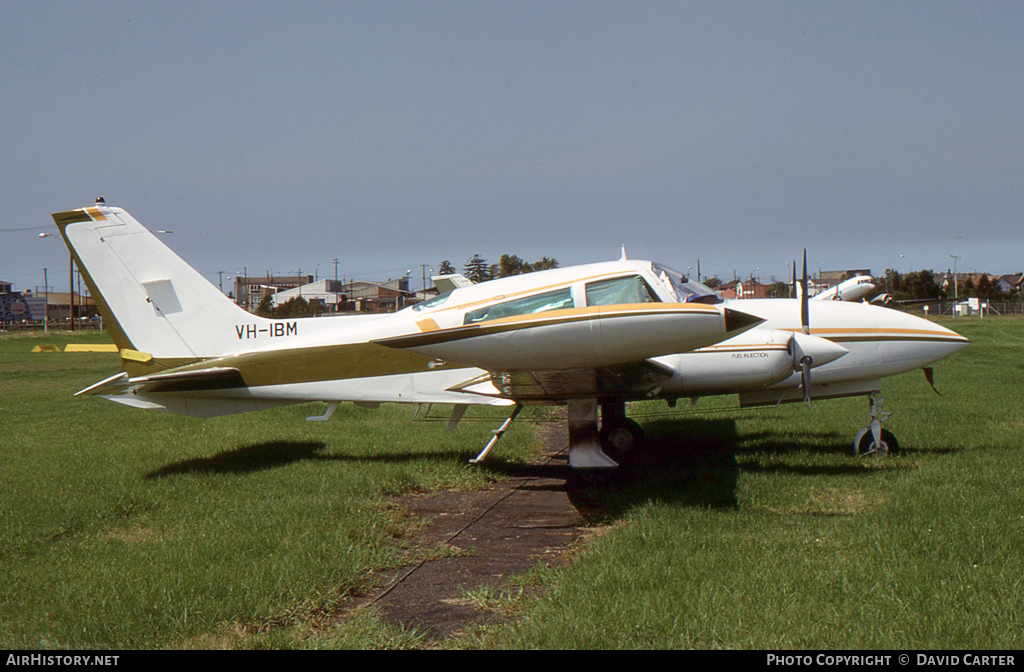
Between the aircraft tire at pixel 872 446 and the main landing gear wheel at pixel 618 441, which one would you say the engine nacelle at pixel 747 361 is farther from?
the aircraft tire at pixel 872 446

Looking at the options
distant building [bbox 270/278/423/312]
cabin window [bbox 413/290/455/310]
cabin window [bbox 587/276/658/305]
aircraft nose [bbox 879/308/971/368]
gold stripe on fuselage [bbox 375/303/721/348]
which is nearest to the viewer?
gold stripe on fuselage [bbox 375/303/721/348]

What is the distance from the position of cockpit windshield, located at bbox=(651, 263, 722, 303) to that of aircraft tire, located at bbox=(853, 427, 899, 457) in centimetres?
281

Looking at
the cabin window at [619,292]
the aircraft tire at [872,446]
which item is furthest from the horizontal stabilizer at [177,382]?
the aircraft tire at [872,446]

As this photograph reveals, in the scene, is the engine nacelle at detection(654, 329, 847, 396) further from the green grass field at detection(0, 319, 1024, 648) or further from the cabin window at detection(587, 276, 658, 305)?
the cabin window at detection(587, 276, 658, 305)

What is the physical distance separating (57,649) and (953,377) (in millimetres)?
18703

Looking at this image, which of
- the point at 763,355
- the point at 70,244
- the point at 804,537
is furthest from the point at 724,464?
the point at 70,244

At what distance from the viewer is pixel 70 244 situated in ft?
29.8

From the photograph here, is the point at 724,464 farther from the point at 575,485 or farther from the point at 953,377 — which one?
the point at 953,377

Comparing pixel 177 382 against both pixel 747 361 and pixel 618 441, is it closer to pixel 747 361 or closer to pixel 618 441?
pixel 618 441

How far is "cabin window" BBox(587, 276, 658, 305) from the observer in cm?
718

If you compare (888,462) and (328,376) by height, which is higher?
(328,376)

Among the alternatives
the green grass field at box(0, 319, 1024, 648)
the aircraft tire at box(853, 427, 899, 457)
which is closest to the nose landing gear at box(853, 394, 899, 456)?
the aircraft tire at box(853, 427, 899, 457)

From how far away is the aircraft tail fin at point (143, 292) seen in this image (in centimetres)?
907

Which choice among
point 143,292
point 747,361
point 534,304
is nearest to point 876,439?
point 747,361
